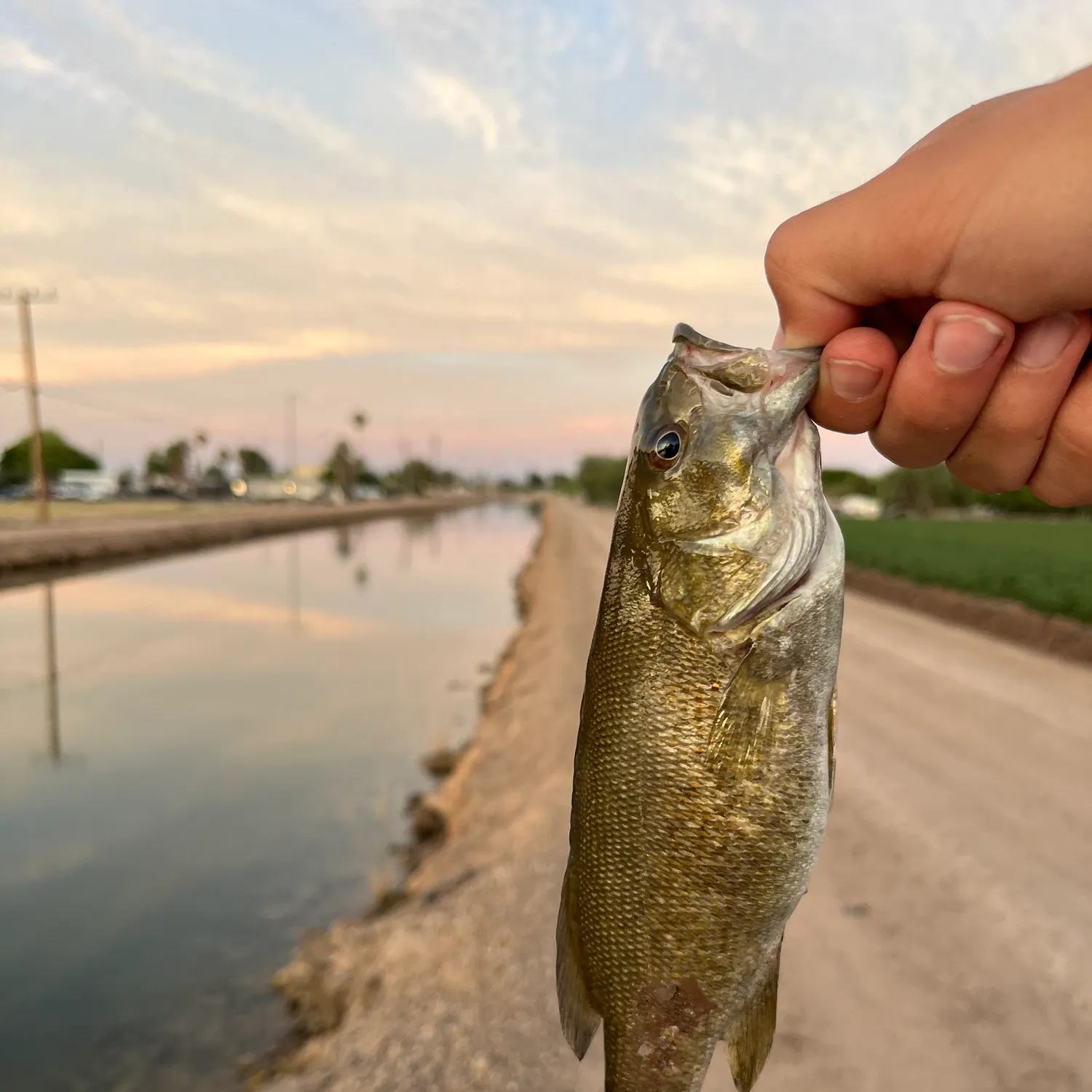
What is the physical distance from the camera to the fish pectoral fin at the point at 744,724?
1.83 metres

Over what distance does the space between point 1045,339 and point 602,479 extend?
11413 centimetres

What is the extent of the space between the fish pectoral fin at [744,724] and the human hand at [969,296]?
67 cm

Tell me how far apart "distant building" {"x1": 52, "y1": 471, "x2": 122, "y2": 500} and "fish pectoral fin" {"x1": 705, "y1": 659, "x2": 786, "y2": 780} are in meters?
90.0

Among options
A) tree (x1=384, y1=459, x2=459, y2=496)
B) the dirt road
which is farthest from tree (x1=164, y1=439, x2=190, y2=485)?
the dirt road

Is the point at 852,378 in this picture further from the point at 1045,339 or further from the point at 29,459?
the point at 29,459

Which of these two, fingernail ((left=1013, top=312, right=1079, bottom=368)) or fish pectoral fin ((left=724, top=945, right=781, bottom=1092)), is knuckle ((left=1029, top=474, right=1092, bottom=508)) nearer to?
fingernail ((left=1013, top=312, right=1079, bottom=368))

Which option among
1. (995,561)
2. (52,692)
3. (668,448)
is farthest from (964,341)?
(995,561)

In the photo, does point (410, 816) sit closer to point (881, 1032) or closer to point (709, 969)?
point (881, 1032)

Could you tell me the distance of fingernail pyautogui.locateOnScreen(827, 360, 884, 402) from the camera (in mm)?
1851

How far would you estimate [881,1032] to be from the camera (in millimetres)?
4000

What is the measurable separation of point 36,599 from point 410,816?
20685mm

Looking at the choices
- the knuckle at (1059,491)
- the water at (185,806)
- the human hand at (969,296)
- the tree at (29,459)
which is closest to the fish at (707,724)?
the human hand at (969,296)

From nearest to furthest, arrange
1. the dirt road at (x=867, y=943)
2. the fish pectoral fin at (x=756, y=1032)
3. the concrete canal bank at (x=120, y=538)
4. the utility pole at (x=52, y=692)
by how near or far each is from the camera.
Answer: the fish pectoral fin at (x=756, y=1032), the dirt road at (x=867, y=943), the utility pole at (x=52, y=692), the concrete canal bank at (x=120, y=538)

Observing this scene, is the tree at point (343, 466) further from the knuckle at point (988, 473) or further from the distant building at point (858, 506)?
the knuckle at point (988, 473)
